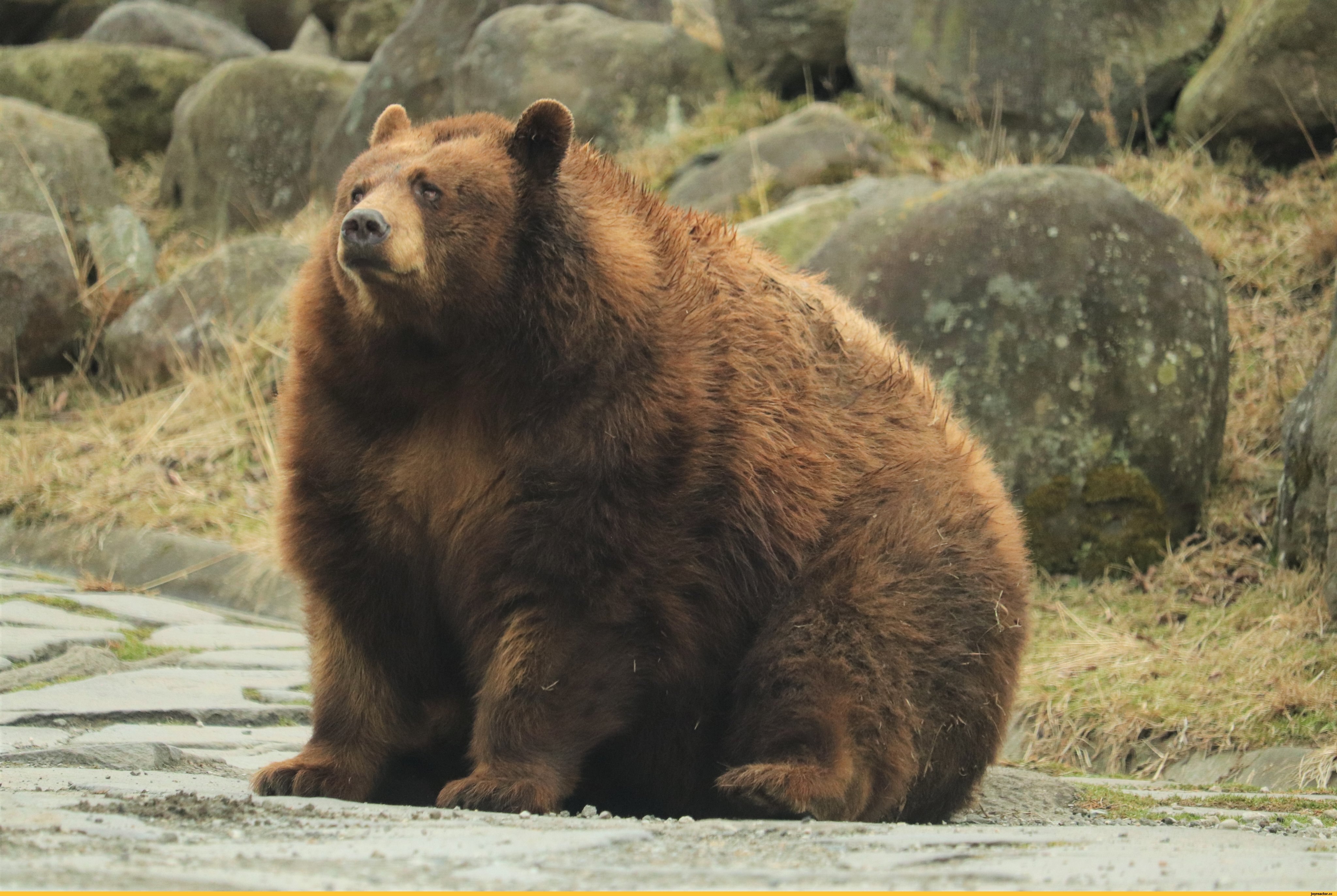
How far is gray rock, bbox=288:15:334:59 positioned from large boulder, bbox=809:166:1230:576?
1574 cm

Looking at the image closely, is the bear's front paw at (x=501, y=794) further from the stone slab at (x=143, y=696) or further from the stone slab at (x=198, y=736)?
the stone slab at (x=143, y=696)

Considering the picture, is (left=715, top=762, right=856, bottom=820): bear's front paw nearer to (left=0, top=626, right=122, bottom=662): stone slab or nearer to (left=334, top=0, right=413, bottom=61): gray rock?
(left=0, top=626, right=122, bottom=662): stone slab

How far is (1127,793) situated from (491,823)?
104 inches

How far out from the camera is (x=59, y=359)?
38.8 ft

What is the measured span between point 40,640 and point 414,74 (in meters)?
10.1

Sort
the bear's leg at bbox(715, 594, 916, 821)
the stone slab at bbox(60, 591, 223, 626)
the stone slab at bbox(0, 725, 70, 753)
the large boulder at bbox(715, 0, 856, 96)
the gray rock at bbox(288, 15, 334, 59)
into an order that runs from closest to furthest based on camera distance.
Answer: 1. the bear's leg at bbox(715, 594, 916, 821)
2. the stone slab at bbox(0, 725, 70, 753)
3. the stone slab at bbox(60, 591, 223, 626)
4. the large boulder at bbox(715, 0, 856, 96)
5. the gray rock at bbox(288, 15, 334, 59)

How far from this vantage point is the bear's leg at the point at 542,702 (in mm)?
3689

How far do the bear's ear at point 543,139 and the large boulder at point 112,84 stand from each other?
15.0 m

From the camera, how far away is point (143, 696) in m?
5.31

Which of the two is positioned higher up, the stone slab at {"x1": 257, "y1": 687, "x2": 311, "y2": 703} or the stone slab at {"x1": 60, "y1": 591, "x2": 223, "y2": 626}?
the stone slab at {"x1": 257, "y1": 687, "x2": 311, "y2": 703}

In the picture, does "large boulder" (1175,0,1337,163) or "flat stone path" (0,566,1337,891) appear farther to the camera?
"large boulder" (1175,0,1337,163)

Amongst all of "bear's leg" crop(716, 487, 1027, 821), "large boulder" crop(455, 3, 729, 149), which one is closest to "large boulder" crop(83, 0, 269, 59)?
"large boulder" crop(455, 3, 729, 149)

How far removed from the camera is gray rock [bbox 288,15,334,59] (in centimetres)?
2177

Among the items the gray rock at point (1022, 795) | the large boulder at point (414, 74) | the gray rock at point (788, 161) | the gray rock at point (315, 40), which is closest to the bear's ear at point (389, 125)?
the gray rock at point (1022, 795)
